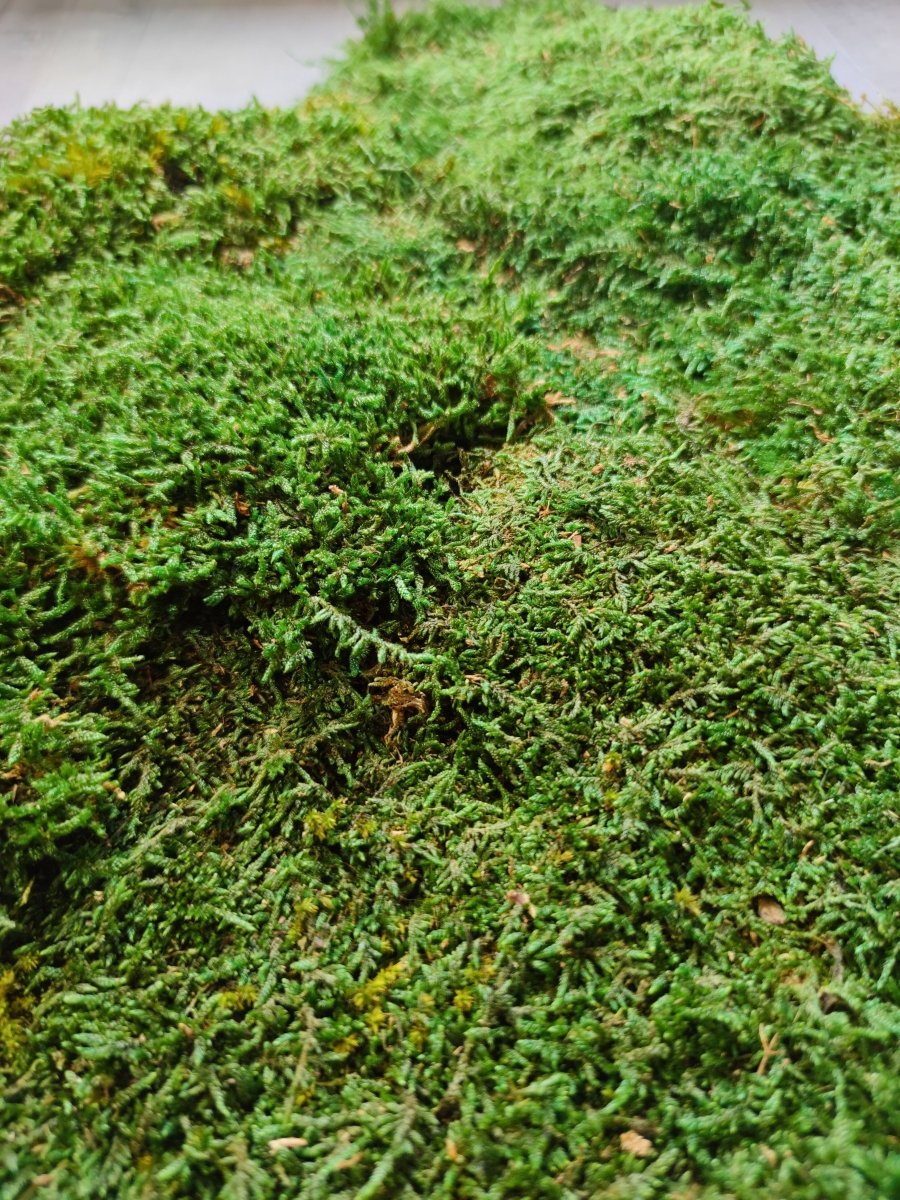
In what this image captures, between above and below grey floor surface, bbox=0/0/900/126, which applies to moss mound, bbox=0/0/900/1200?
below

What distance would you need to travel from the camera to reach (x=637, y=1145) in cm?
108

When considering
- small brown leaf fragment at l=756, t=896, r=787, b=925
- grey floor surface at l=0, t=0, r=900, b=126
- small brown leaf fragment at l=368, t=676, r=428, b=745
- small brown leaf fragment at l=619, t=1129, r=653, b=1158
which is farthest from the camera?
grey floor surface at l=0, t=0, r=900, b=126

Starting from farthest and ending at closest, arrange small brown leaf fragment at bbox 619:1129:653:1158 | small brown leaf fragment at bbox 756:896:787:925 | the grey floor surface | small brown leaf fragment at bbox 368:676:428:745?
the grey floor surface < small brown leaf fragment at bbox 368:676:428:745 < small brown leaf fragment at bbox 756:896:787:925 < small brown leaf fragment at bbox 619:1129:653:1158

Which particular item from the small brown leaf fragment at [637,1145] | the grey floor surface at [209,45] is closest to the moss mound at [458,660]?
the small brown leaf fragment at [637,1145]

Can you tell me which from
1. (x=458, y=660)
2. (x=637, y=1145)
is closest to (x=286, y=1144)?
(x=637, y=1145)

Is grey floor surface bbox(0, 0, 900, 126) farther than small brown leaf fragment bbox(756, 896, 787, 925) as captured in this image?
Yes

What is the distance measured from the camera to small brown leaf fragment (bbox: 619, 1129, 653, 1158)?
42.3 inches

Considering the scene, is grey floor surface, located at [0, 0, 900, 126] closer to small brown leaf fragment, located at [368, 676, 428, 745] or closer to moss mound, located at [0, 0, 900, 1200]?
moss mound, located at [0, 0, 900, 1200]

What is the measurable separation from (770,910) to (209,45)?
143 inches

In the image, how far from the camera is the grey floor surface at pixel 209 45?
102 inches

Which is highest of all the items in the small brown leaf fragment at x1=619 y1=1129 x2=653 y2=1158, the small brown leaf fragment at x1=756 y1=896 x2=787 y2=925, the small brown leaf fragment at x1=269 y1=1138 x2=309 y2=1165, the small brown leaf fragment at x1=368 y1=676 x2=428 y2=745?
the small brown leaf fragment at x1=368 y1=676 x2=428 y2=745

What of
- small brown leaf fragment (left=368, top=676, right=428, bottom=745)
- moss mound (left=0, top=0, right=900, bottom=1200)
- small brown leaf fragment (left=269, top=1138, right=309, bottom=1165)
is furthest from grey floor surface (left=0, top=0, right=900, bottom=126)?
small brown leaf fragment (left=269, top=1138, right=309, bottom=1165)

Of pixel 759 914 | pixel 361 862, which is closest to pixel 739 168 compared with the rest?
pixel 759 914

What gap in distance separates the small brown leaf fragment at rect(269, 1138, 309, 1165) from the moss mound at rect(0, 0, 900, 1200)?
13 millimetres
